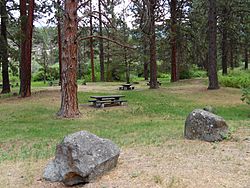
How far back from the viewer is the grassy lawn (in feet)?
24.2

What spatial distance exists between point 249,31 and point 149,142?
20404 mm

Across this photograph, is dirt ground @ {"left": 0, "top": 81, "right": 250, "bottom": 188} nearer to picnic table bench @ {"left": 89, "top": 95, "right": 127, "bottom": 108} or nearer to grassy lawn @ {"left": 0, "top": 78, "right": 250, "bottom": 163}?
grassy lawn @ {"left": 0, "top": 78, "right": 250, "bottom": 163}

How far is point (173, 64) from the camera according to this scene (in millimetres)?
23438

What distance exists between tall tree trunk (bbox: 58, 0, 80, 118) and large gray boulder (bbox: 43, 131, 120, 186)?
5.94 m

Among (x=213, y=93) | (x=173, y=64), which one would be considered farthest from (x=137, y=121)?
(x=173, y=64)

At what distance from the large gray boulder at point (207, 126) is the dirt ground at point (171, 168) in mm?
178

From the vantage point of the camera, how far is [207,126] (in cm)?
645

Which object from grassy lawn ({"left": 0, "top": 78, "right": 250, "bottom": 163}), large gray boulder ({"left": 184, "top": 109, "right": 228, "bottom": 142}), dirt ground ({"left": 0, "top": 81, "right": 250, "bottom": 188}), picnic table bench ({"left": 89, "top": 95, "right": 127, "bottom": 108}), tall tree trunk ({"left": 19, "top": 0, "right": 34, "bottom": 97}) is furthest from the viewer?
tall tree trunk ({"left": 19, "top": 0, "right": 34, "bottom": 97})

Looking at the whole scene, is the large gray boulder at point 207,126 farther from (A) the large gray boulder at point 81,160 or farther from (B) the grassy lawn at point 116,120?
(A) the large gray boulder at point 81,160

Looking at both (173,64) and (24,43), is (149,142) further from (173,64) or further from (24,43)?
(173,64)

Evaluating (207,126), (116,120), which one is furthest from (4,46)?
(207,126)

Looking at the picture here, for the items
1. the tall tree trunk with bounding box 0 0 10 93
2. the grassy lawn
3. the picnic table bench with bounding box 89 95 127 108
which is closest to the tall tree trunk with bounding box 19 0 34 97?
the grassy lawn

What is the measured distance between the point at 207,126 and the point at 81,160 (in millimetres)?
2835

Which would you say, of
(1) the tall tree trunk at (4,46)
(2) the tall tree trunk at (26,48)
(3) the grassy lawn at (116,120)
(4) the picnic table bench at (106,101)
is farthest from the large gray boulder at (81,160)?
(1) the tall tree trunk at (4,46)
